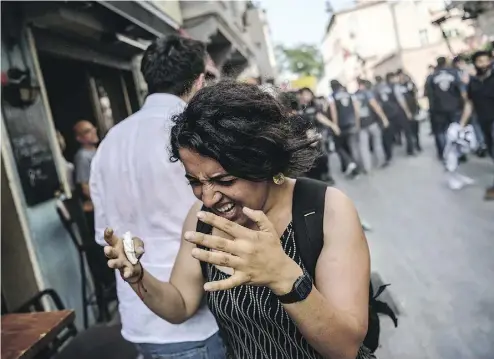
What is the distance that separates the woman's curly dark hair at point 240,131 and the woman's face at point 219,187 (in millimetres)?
22

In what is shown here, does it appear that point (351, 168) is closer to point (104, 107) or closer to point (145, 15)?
point (104, 107)

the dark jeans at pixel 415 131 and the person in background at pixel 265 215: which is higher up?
the person in background at pixel 265 215

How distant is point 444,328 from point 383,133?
785 cm

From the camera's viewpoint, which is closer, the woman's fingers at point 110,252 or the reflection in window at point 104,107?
the woman's fingers at point 110,252

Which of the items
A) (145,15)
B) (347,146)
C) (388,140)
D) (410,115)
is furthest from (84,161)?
(410,115)

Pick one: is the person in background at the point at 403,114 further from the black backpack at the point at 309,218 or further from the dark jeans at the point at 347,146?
the black backpack at the point at 309,218

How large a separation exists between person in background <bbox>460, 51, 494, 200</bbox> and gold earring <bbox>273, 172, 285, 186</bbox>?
5736 millimetres

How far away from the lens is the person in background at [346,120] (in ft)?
33.8

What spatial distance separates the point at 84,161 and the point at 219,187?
3.92m

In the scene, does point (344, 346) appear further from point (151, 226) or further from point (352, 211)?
point (151, 226)

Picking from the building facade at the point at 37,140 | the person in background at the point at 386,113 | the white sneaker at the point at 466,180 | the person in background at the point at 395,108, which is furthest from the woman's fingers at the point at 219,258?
the person in background at the point at 395,108

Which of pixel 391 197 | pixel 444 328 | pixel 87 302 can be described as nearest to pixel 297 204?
pixel 444 328

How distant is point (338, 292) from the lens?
4.96ft

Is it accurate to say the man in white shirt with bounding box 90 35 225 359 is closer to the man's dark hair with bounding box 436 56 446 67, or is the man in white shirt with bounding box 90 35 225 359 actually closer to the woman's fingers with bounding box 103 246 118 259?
the woman's fingers with bounding box 103 246 118 259
